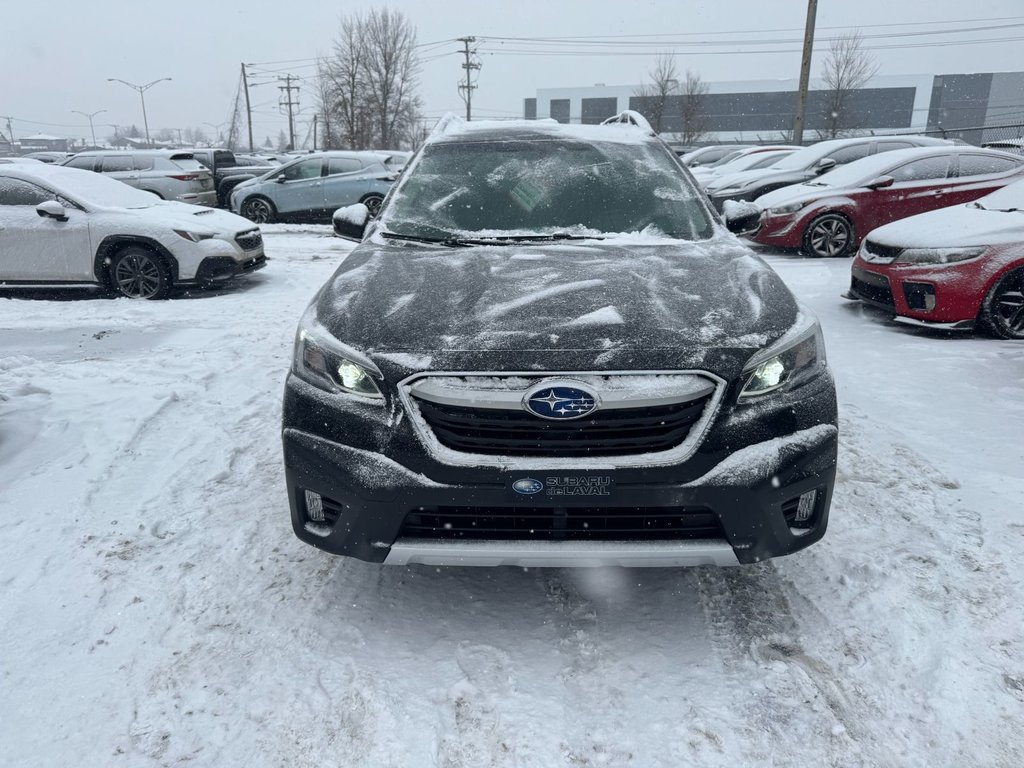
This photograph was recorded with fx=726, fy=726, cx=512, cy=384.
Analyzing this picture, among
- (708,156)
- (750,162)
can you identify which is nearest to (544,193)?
(750,162)

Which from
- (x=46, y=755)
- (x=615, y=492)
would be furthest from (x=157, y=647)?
(x=615, y=492)

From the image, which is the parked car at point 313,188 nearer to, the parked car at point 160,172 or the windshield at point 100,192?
the parked car at point 160,172

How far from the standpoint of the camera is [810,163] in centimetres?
1354

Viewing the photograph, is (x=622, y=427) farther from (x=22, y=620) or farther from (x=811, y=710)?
(x=22, y=620)

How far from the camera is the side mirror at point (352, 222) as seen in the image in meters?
4.14

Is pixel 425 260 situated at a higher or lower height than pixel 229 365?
higher

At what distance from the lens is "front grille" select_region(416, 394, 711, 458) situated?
7.52 feet

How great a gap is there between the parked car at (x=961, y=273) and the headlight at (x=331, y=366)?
18.6 feet

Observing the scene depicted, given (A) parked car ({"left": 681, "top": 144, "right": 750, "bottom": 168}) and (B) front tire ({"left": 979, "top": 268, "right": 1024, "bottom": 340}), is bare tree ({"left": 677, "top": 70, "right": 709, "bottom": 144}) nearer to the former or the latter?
(A) parked car ({"left": 681, "top": 144, "right": 750, "bottom": 168})

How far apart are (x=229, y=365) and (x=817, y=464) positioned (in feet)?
15.5

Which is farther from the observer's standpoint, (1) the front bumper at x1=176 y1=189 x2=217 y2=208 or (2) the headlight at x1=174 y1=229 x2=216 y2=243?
(1) the front bumper at x1=176 y1=189 x2=217 y2=208

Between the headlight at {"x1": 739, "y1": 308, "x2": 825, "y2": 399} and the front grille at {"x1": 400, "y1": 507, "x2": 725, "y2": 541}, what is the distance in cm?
45

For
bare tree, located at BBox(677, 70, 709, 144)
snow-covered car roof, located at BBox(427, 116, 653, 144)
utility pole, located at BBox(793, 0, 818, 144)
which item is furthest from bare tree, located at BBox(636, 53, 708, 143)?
snow-covered car roof, located at BBox(427, 116, 653, 144)

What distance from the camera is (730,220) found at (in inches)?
158
